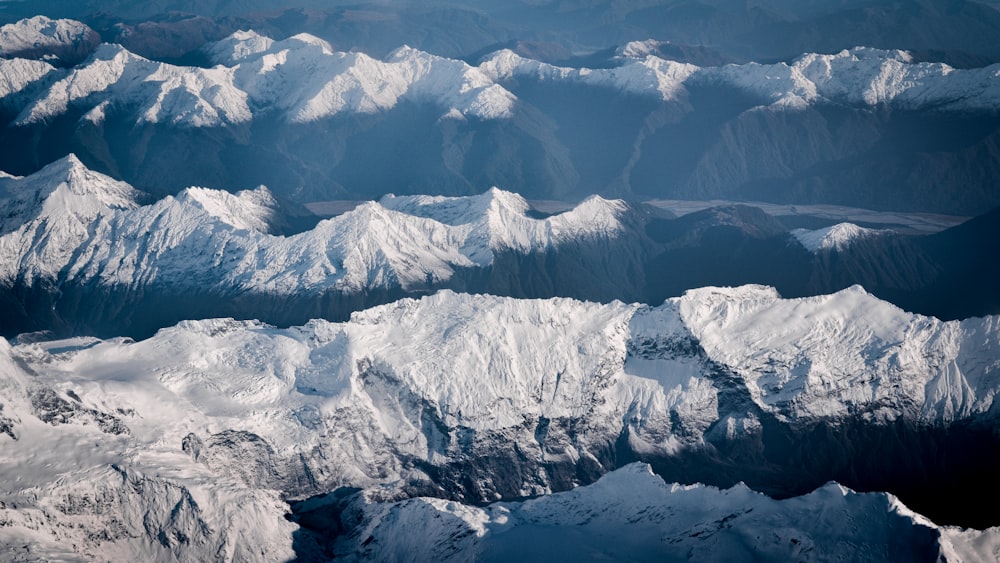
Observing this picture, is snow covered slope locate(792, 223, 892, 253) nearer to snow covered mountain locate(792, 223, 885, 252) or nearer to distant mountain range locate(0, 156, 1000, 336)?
snow covered mountain locate(792, 223, 885, 252)

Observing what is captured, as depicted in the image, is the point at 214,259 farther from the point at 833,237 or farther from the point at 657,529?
the point at 833,237

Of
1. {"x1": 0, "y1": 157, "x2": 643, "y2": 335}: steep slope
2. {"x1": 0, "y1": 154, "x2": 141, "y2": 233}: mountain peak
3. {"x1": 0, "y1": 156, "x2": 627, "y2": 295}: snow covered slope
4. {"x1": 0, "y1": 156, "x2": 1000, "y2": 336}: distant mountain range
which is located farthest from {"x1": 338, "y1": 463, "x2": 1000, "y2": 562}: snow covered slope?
{"x1": 0, "y1": 154, "x2": 141, "y2": 233}: mountain peak

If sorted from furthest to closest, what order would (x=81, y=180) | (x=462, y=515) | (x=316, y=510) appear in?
1. (x=81, y=180)
2. (x=316, y=510)
3. (x=462, y=515)

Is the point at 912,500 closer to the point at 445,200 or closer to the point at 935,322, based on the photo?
the point at 935,322

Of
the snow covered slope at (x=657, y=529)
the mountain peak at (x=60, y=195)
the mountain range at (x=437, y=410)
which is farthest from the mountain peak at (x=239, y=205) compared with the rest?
the snow covered slope at (x=657, y=529)

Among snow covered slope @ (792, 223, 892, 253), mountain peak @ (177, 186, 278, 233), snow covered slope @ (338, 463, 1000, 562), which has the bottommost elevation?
snow covered slope @ (338, 463, 1000, 562)

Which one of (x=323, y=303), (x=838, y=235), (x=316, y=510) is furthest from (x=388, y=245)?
(x=838, y=235)

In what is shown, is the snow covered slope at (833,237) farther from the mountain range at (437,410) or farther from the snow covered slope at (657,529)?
the snow covered slope at (657,529)
